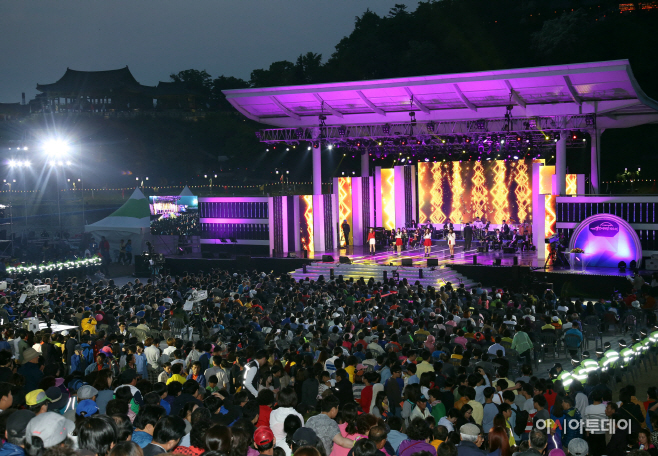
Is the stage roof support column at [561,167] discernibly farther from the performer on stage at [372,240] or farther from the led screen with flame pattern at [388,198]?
the led screen with flame pattern at [388,198]

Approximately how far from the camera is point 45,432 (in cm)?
537

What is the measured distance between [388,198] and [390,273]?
32.1 ft

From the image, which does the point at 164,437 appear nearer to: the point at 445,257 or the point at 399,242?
the point at 445,257

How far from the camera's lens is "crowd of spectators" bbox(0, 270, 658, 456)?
18.0 feet

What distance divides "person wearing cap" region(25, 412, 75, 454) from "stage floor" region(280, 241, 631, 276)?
18569 millimetres

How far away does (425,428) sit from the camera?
5711 millimetres

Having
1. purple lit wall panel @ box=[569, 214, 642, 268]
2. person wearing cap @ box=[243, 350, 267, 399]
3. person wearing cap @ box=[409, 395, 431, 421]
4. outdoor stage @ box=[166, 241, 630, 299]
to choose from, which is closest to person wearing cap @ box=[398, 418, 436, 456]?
person wearing cap @ box=[409, 395, 431, 421]

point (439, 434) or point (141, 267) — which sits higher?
point (141, 267)

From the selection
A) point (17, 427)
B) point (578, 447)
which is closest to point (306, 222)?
point (578, 447)

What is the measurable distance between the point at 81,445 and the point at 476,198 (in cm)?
2911

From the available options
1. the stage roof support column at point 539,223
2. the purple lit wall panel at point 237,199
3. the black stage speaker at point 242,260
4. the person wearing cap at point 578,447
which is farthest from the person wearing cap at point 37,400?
the purple lit wall panel at point 237,199

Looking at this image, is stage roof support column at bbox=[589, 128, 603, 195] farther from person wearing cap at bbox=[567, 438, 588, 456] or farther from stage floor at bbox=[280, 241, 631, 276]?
person wearing cap at bbox=[567, 438, 588, 456]

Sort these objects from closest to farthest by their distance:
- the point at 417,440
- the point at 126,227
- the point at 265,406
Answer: the point at 417,440 → the point at 265,406 → the point at 126,227

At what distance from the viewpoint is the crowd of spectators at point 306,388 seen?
216 inches
